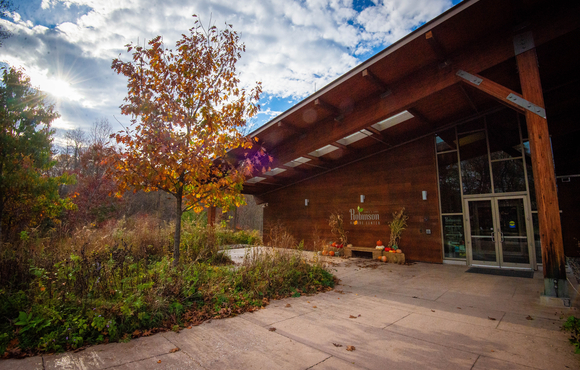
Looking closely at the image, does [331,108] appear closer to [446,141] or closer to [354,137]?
[354,137]

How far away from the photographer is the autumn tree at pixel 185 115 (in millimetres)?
4059

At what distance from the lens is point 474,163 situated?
8.12m

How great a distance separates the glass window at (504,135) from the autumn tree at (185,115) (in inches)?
280

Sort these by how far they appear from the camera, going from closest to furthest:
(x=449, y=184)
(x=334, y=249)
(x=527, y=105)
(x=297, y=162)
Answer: (x=527, y=105), (x=449, y=184), (x=334, y=249), (x=297, y=162)

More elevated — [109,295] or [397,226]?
[397,226]

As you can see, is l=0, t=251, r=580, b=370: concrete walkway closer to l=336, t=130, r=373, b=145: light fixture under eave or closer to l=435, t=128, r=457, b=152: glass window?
l=435, t=128, r=457, b=152: glass window

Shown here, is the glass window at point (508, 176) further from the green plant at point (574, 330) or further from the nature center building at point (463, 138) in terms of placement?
the green plant at point (574, 330)

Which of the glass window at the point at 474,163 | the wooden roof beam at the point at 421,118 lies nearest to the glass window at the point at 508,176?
the glass window at the point at 474,163

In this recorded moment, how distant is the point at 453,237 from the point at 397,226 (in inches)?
62.7

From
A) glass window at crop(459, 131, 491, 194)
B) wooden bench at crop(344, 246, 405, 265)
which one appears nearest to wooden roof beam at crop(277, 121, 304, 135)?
wooden bench at crop(344, 246, 405, 265)

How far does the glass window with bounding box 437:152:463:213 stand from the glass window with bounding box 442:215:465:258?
0.27 metres

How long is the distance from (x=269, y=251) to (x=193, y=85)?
3503mm

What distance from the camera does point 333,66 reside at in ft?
24.8

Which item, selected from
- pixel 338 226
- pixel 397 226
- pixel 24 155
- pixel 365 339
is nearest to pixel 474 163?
pixel 397 226
